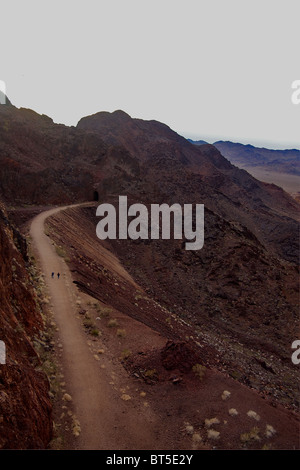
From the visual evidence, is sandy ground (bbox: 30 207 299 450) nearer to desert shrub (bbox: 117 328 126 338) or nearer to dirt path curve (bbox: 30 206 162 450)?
dirt path curve (bbox: 30 206 162 450)

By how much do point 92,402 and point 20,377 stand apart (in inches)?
105

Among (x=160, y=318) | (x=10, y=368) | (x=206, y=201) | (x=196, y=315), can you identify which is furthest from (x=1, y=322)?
(x=206, y=201)

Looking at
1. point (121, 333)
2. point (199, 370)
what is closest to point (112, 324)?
point (121, 333)

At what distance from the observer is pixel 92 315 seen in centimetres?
1343

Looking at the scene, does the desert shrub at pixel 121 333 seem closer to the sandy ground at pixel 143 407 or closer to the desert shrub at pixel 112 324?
the sandy ground at pixel 143 407

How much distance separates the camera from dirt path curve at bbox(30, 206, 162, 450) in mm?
8070

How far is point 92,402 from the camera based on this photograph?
905 cm

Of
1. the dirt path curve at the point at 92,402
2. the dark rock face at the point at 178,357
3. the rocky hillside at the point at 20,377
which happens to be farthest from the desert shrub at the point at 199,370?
the rocky hillside at the point at 20,377

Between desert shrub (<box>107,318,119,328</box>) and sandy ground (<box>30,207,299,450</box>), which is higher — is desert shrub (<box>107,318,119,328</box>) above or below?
above

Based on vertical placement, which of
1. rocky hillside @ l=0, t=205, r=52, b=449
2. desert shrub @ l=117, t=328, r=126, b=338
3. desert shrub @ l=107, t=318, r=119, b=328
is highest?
rocky hillside @ l=0, t=205, r=52, b=449

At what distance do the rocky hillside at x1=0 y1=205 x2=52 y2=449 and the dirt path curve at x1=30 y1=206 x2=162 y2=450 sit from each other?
1011 millimetres

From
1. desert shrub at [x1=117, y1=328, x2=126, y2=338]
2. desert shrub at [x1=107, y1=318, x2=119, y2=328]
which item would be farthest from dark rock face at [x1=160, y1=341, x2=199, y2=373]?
desert shrub at [x1=107, y1=318, x2=119, y2=328]

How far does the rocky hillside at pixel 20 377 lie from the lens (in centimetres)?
649

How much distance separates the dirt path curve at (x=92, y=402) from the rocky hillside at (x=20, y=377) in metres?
1.01
